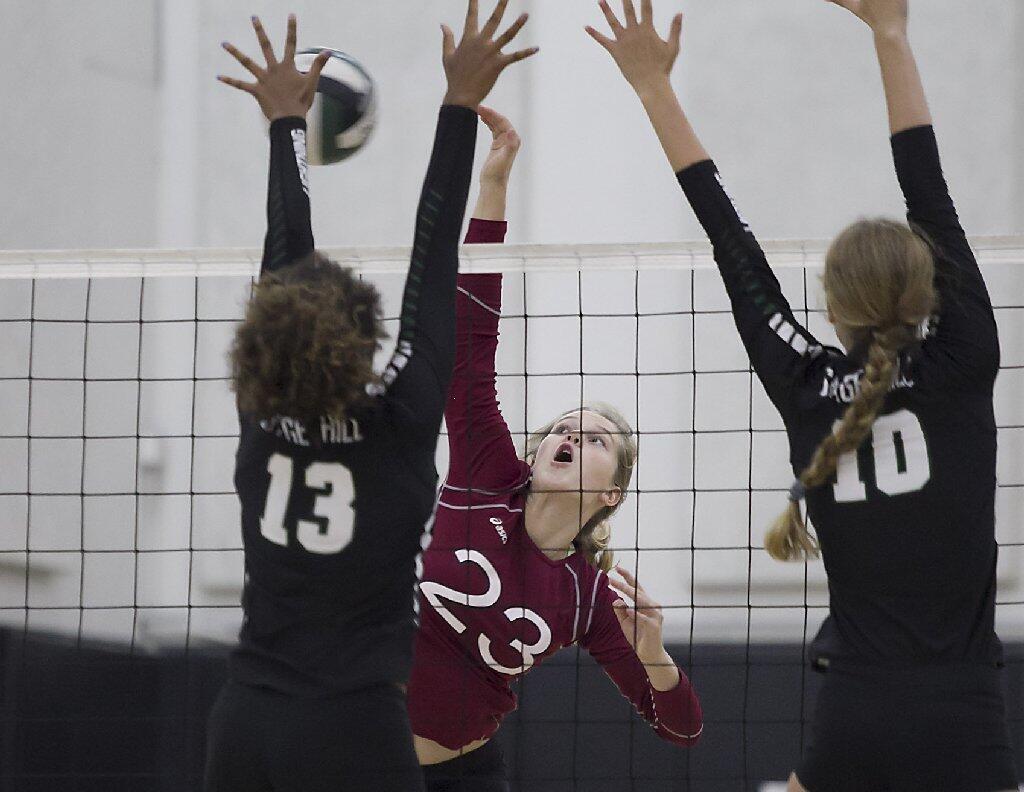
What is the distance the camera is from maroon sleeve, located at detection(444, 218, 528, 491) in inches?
120

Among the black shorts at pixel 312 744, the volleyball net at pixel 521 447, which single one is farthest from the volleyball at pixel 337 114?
the volleyball net at pixel 521 447

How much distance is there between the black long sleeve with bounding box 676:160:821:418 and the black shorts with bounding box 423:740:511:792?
54.3 inches

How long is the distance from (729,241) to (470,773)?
5.05 feet

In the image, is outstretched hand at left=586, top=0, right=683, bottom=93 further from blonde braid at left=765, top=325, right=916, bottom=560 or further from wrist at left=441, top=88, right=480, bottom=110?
blonde braid at left=765, top=325, right=916, bottom=560

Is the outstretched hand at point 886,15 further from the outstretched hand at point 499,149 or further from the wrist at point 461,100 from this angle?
the outstretched hand at point 499,149

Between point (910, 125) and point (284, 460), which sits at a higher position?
point (910, 125)

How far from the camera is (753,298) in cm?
212

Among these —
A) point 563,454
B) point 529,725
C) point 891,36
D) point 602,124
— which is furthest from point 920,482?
point 602,124

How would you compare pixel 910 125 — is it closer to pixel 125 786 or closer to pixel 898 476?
pixel 898 476

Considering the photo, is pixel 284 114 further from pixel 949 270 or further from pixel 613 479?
pixel 613 479

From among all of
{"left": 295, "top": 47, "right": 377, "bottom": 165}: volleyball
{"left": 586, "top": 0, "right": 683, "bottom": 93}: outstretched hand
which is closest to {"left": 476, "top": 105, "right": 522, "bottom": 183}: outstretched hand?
{"left": 295, "top": 47, "right": 377, "bottom": 165}: volleyball

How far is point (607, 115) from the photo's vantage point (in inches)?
224

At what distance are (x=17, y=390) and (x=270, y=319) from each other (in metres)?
4.41

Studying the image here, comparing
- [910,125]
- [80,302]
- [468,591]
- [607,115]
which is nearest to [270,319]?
[910,125]
